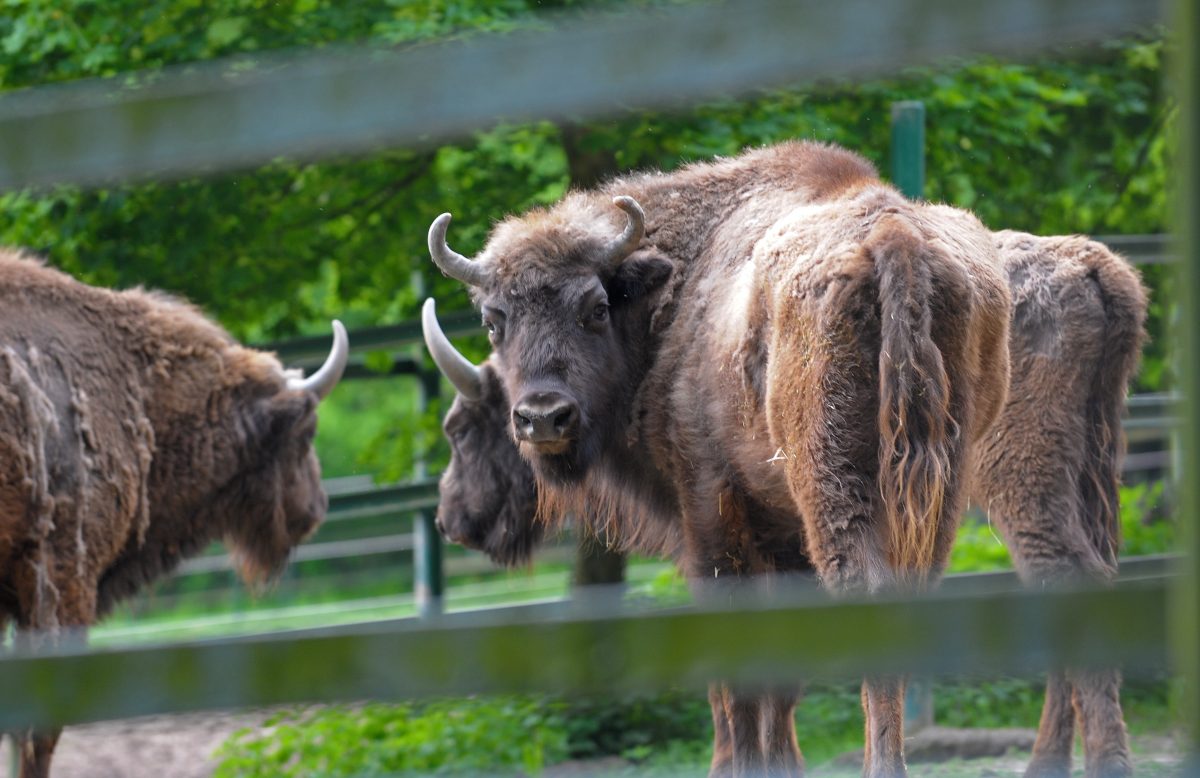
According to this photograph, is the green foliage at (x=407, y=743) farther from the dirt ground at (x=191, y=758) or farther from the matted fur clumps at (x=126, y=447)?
the matted fur clumps at (x=126, y=447)

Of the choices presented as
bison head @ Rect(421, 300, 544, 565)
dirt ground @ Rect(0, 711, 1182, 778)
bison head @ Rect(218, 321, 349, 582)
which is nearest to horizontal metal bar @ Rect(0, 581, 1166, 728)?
dirt ground @ Rect(0, 711, 1182, 778)

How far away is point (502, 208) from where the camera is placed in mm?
8289

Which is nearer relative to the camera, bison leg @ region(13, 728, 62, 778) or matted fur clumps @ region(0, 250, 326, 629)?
bison leg @ region(13, 728, 62, 778)

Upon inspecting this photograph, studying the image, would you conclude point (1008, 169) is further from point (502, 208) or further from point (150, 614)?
point (150, 614)

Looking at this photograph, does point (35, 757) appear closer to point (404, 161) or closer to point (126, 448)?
point (126, 448)

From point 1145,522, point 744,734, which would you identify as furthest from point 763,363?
point 1145,522

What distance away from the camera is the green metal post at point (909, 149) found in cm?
706

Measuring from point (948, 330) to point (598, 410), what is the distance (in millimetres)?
1720

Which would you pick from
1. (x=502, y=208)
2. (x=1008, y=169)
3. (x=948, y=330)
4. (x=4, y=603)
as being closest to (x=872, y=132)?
(x=1008, y=169)

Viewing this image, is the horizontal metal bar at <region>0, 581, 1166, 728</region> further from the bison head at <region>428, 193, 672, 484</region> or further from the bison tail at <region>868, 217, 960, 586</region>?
the bison head at <region>428, 193, 672, 484</region>

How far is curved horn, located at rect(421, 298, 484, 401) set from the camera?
6.65 meters

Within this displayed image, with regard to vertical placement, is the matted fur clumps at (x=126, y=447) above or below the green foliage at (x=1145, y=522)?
above

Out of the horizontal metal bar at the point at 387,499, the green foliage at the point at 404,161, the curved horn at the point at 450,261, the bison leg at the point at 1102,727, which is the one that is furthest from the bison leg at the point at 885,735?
the horizontal metal bar at the point at 387,499

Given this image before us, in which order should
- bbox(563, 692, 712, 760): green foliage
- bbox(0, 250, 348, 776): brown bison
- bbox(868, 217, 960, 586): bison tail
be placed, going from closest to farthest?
1. bbox(868, 217, 960, 586): bison tail
2. bbox(0, 250, 348, 776): brown bison
3. bbox(563, 692, 712, 760): green foliage
